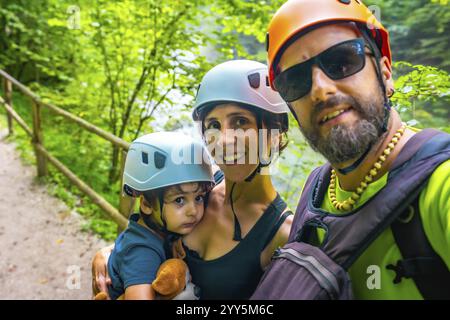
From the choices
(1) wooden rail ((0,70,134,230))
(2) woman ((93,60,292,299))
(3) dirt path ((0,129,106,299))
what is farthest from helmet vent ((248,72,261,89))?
(3) dirt path ((0,129,106,299))

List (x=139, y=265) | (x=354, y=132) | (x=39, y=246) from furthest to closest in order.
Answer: (x=39, y=246) → (x=139, y=265) → (x=354, y=132)

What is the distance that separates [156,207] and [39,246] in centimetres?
339

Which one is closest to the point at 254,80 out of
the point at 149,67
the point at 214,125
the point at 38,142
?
the point at 214,125

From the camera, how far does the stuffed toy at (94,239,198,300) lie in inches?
51.1

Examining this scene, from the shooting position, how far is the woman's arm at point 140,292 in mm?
1328

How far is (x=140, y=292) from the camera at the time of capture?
4.38 feet

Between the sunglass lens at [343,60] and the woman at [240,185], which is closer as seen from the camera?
the sunglass lens at [343,60]

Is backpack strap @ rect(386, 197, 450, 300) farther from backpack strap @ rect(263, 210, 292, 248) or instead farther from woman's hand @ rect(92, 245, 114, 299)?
woman's hand @ rect(92, 245, 114, 299)

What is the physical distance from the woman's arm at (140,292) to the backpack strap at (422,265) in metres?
0.90

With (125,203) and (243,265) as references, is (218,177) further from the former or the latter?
(125,203)

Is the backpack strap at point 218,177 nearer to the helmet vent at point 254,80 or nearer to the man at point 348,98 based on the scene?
the helmet vent at point 254,80

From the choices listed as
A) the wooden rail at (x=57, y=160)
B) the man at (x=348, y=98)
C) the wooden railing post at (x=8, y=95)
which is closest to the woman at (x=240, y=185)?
the man at (x=348, y=98)

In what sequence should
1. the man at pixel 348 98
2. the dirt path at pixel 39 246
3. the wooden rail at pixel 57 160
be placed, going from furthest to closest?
the dirt path at pixel 39 246, the wooden rail at pixel 57 160, the man at pixel 348 98
